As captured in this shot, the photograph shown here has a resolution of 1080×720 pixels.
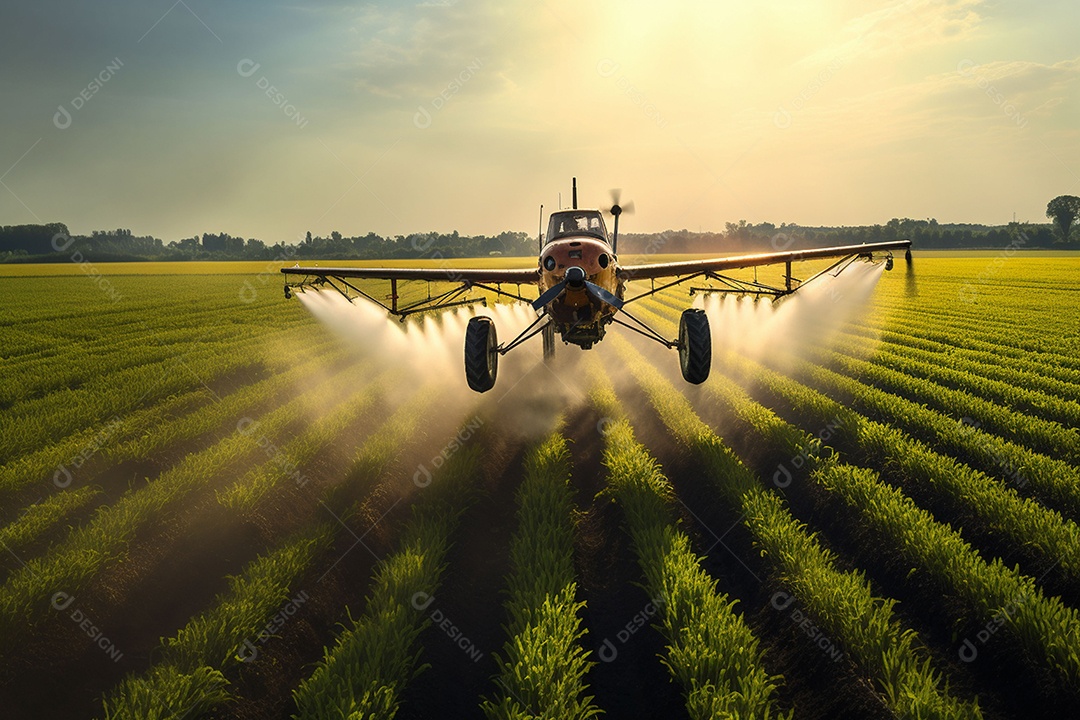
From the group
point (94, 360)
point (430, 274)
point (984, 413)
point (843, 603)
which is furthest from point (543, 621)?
point (94, 360)

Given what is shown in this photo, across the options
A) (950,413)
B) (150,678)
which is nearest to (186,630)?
(150,678)

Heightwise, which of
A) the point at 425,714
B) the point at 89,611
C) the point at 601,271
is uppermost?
the point at 601,271

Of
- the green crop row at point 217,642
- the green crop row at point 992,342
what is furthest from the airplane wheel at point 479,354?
the green crop row at point 992,342

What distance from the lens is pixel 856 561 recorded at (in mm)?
6953

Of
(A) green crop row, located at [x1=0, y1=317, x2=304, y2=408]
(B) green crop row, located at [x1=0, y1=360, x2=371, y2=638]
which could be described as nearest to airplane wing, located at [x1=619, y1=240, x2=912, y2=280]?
(B) green crop row, located at [x1=0, y1=360, x2=371, y2=638]

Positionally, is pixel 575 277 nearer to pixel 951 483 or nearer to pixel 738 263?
pixel 738 263

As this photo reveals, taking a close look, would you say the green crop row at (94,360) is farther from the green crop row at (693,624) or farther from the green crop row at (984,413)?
the green crop row at (984,413)

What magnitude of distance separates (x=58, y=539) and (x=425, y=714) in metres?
5.48

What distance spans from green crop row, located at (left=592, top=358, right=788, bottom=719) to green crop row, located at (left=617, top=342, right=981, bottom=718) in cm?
76

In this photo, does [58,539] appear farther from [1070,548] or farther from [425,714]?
[1070,548]

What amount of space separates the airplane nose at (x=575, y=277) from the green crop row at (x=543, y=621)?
10.6 ft

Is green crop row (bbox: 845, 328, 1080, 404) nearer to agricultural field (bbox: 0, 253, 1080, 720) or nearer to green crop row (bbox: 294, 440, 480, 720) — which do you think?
agricultural field (bbox: 0, 253, 1080, 720)

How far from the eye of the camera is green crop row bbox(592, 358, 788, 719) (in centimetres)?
461

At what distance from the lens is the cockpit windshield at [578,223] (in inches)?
473
